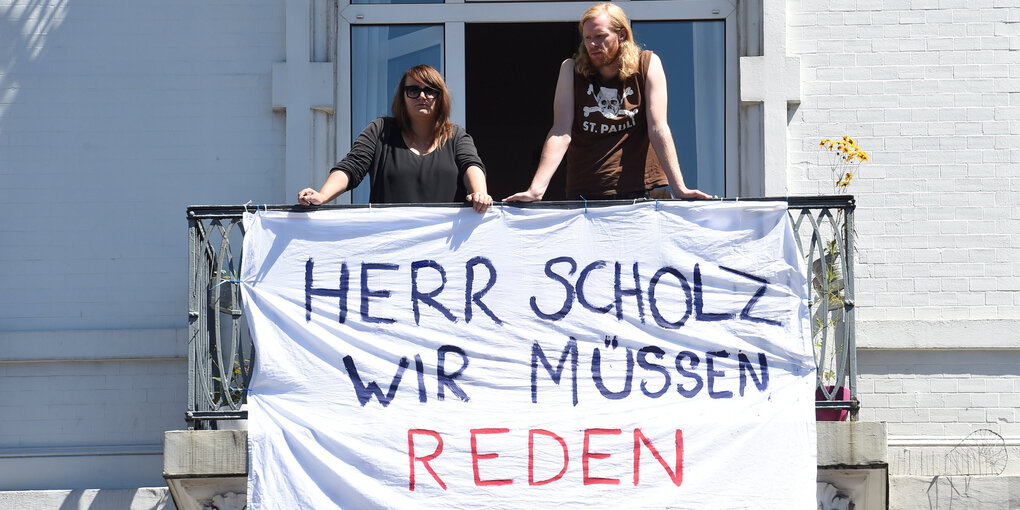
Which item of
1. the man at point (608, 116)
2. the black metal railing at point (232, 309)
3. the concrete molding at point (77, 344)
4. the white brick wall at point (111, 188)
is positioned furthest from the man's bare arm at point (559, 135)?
the concrete molding at point (77, 344)

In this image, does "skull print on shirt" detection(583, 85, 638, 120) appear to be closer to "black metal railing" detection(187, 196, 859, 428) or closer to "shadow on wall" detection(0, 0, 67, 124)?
"black metal railing" detection(187, 196, 859, 428)

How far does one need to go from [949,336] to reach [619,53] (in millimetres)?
2790

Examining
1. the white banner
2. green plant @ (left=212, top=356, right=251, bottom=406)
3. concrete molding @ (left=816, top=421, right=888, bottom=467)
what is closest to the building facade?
green plant @ (left=212, top=356, right=251, bottom=406)

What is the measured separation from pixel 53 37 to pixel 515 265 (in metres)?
3.60

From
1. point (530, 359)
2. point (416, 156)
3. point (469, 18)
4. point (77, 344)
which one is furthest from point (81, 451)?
point (469, 18)

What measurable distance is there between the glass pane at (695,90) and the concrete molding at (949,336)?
132 centimetres

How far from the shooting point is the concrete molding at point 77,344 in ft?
23.7

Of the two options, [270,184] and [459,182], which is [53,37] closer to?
[270,184]

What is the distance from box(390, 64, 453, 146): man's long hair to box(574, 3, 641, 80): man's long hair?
650mm

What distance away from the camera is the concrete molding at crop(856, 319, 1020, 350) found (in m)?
7.08

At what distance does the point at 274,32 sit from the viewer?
751cm

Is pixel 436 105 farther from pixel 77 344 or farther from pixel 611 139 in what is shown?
pixel 77 344

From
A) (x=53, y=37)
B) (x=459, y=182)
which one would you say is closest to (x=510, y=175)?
(x=53, y=37)

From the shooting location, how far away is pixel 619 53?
576 cm
